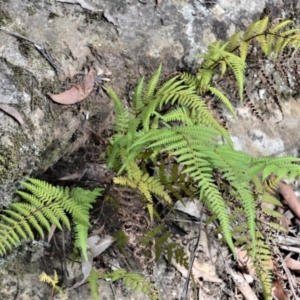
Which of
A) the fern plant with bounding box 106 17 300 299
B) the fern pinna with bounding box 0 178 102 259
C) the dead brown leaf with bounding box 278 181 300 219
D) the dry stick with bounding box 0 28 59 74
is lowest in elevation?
the dead brown leaf with bounding box 278 181 300 219

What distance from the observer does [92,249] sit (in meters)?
2.83

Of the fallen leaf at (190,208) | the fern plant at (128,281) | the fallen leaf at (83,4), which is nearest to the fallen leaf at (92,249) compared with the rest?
the fern plant at (128,281)

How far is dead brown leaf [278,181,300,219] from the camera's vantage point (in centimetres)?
358

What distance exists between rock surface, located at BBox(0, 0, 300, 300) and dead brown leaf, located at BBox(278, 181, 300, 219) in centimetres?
35

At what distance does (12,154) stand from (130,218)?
870 mm

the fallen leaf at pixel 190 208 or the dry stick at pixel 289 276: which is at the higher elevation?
the fallen leaf at pixel 190 208

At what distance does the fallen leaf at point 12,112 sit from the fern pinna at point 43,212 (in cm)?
42

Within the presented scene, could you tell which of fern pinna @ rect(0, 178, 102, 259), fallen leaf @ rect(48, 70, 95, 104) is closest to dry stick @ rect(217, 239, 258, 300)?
fern pinna @ rect(0, 178, 102, 259)

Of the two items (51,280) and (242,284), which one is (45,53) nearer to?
(51,280)

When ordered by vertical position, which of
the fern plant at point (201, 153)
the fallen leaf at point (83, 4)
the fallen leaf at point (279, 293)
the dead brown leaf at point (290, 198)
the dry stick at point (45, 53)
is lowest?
the fallen leaf at point (279, 293)

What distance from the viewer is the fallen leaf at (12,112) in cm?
277

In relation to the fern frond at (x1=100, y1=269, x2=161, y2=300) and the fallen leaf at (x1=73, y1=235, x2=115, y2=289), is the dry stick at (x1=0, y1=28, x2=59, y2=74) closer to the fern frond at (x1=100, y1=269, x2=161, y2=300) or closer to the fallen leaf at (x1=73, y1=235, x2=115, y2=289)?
the fallen leaf at (x1=73, y1=235, x2=115, y2=289)

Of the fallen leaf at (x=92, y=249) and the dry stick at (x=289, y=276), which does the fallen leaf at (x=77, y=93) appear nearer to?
the fallen leaf at (x=92, y=249)

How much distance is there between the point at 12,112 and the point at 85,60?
0.71m
